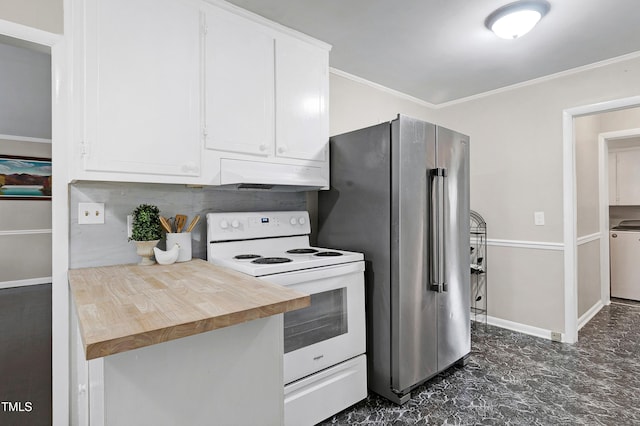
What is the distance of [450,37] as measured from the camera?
2.36 m

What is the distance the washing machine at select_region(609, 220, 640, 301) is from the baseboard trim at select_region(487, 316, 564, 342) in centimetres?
240

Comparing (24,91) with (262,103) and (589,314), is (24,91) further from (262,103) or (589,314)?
(589,314)

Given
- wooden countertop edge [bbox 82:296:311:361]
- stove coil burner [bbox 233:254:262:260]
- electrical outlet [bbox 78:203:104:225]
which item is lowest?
wooden countertop edge [bbox 82:296:311:361]

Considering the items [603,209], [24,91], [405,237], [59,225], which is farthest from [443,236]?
[24,91]

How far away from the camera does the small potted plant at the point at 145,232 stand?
1800mm

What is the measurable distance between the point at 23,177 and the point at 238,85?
4315mm

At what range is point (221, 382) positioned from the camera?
106 cm

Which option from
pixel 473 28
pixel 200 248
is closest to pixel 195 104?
pixel 200 248

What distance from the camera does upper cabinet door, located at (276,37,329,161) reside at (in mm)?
2174

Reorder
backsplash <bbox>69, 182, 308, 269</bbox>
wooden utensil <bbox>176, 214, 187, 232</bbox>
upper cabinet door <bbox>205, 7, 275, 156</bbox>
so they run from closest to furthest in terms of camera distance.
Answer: backsplash <bbox>69, 182, 308, 269</bbox>
upper cabinet door <bbox>205, 7, 275, 156</bbox>
wooden utensil <bbox>176, 214, 187, 232</bbox>

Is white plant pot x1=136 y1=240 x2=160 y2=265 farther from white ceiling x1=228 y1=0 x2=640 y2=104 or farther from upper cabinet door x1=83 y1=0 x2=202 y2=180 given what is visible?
white ceiling x1=228 y1=0 x2=640 y2=104

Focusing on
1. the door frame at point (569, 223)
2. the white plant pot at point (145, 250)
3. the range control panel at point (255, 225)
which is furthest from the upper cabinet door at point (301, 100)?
the door frame at point (569, 223)

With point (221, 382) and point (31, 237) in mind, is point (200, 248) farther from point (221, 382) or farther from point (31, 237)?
point (31, 237)

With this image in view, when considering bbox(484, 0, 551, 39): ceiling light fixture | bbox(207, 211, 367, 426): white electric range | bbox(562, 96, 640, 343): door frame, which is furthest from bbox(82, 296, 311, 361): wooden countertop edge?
bbox(562, 96, 640, 343): door frame
